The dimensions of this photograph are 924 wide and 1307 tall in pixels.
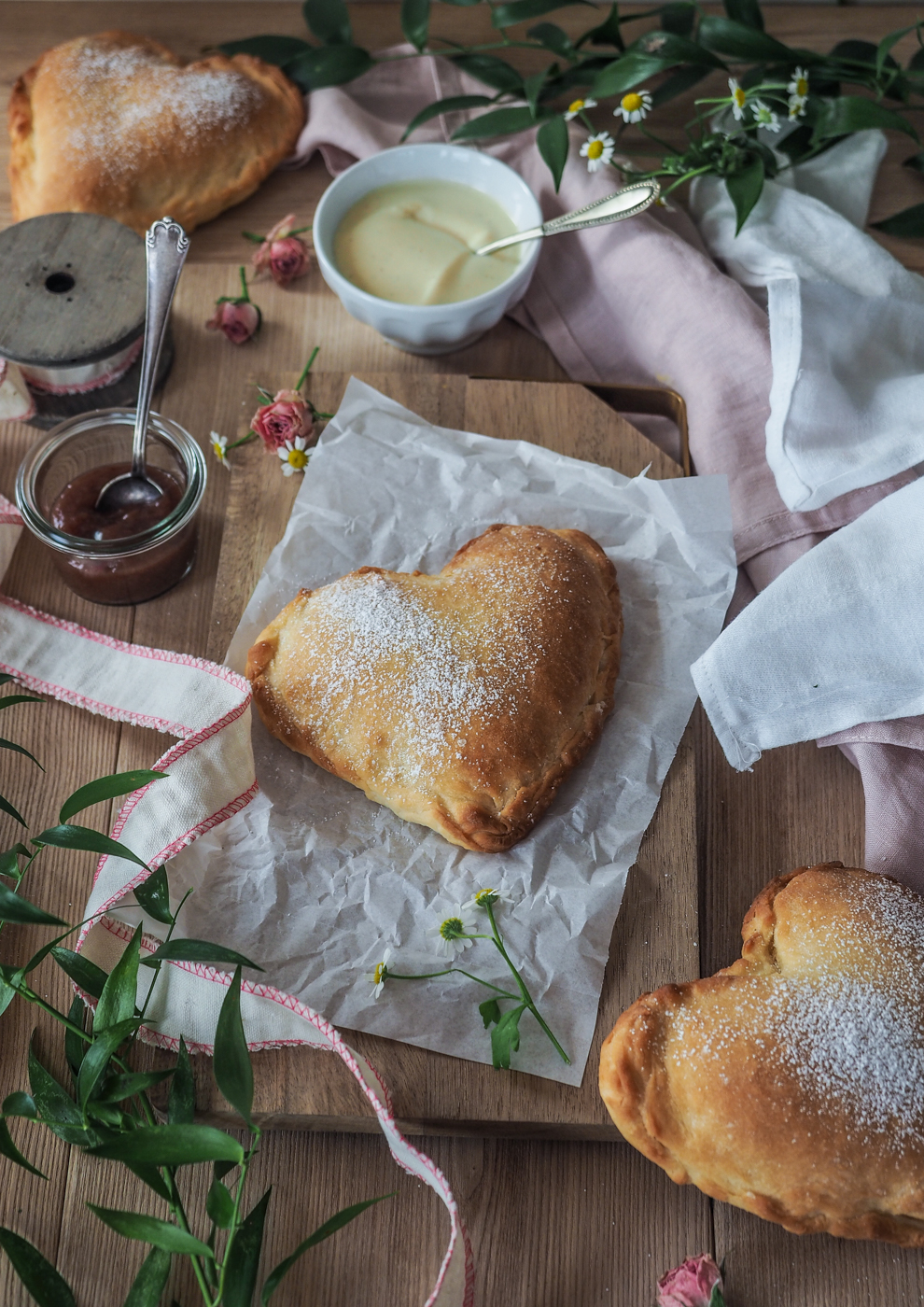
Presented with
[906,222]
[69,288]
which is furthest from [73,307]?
[906,222]

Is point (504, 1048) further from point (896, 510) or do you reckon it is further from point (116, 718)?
point (896, 510)

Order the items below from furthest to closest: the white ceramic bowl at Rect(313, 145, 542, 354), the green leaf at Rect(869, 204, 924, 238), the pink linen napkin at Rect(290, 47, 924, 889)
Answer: the green leaf at Rect(869, 204, 924, 238)
the white ceramic bowl at Rect(313, 145, 542, 354)
the pink linen napkin at Rect(290, 47, 924, 889)

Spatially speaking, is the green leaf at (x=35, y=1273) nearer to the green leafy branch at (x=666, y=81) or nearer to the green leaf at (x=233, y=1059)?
the green leaf at (x=233, y=1059)

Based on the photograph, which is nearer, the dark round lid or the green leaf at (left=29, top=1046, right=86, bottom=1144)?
the green leaf at (left=29, top=1046, right=86, bottom=1144)

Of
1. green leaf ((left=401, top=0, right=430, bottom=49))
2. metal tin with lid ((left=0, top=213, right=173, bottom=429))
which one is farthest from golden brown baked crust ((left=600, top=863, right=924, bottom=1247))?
green leaf ((left=401, top=0, right=430, bottom=49))

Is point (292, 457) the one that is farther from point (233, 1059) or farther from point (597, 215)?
point (233, 1059)

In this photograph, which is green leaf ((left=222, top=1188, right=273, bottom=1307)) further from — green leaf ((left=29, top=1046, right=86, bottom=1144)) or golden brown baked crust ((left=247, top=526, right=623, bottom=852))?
golden brown baked crust ((left=247, top=526, right=623, bottom=852))
